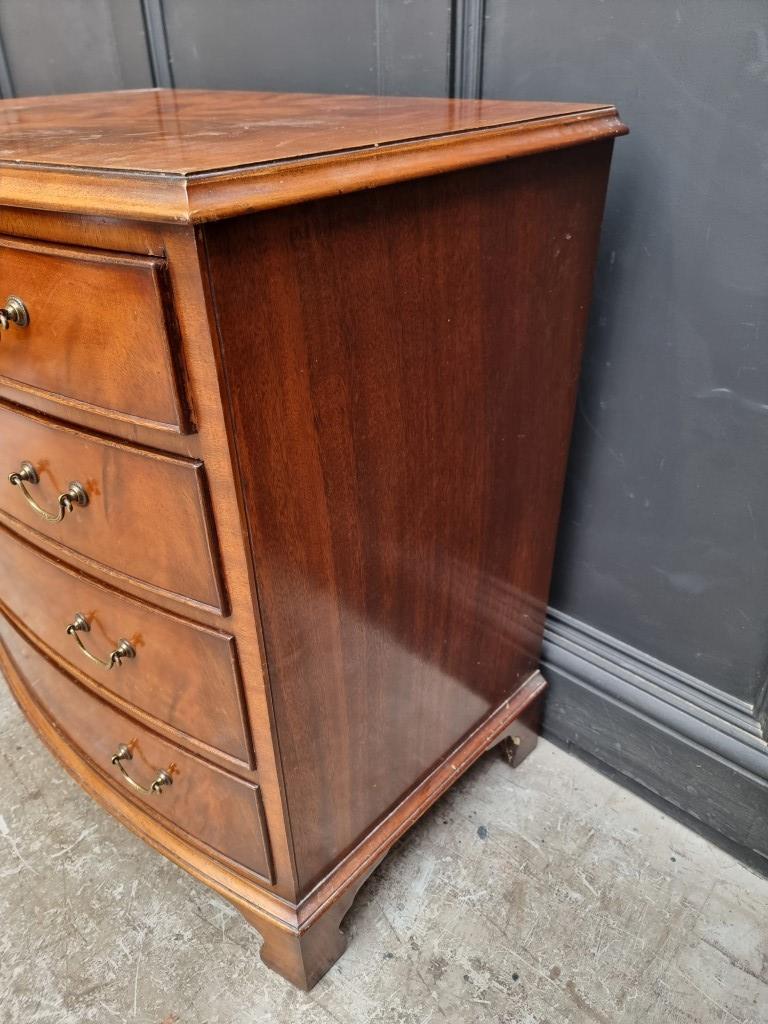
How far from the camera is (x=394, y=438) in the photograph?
67 cm

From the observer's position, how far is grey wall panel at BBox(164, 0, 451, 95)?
3.14 feet

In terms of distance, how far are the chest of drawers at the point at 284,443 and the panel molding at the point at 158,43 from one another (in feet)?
1.14

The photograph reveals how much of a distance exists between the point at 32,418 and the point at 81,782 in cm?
53

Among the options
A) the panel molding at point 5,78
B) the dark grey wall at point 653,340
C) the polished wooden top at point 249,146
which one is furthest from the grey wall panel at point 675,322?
the panel molding at point 5,78

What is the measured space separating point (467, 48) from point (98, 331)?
63 cm

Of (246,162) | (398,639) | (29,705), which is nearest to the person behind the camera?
(246,162)

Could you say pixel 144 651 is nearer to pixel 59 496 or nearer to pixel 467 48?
pixel 59 496

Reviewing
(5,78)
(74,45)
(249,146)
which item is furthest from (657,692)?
(5,78)

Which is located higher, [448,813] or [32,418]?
[32,418]

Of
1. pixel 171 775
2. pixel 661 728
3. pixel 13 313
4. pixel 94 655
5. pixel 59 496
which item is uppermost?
pixel 13 313

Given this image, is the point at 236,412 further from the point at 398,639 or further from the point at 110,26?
the point at 110,26

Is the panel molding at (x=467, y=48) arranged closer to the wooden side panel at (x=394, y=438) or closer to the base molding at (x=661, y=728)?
the wooden side panel at (x=394, y=438)

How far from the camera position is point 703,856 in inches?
40.1

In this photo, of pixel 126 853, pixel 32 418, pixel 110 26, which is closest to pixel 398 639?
pixel 32 418
